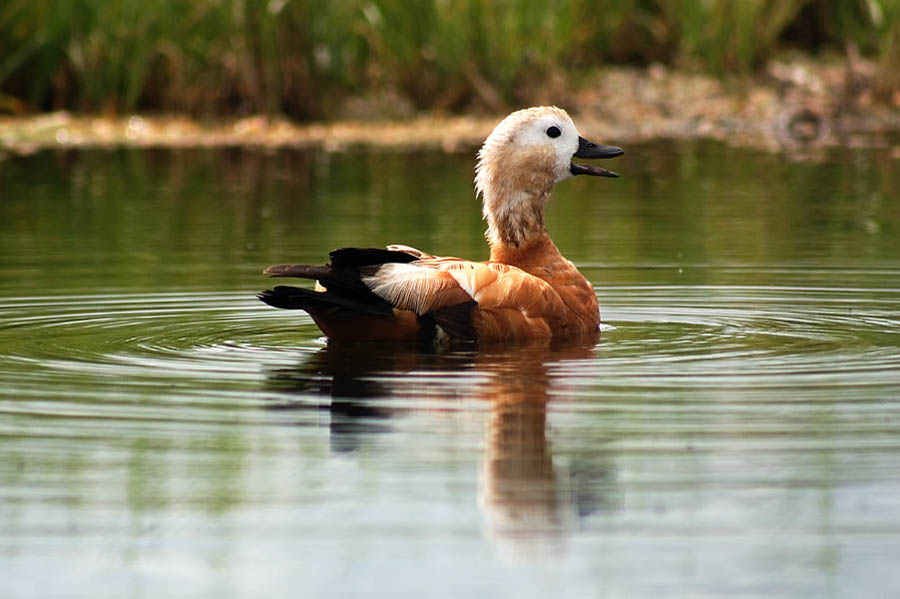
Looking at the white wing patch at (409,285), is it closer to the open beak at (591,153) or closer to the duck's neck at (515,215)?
the duck's neck at (515,215)

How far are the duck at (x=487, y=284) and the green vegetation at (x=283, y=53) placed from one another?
10067 millimetres

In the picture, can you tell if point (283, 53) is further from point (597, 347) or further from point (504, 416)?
point (504, 416)

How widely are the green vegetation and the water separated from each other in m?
6.91

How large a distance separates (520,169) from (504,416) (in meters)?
2.63

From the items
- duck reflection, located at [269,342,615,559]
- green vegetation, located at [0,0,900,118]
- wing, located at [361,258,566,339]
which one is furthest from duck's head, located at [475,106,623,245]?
green vegetation, located at [0,0,900,118]

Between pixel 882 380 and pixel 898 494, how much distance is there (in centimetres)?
185

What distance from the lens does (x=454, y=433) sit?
221 inches

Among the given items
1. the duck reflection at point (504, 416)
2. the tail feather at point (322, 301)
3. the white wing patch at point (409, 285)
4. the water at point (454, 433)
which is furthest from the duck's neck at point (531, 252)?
the tail feather at point (322, 301)

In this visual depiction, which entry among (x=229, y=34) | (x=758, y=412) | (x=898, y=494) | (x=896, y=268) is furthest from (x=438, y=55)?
(x=898, y=494)

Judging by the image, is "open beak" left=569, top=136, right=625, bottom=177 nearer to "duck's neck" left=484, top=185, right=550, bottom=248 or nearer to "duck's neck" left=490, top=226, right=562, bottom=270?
"duck's neck" left=484, top=185, right=550, bottom=248

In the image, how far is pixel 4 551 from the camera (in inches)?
172

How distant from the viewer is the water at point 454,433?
421 cm

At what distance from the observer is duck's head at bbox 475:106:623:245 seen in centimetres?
828

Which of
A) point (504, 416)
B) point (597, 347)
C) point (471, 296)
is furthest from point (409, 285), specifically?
point (504, 416)
